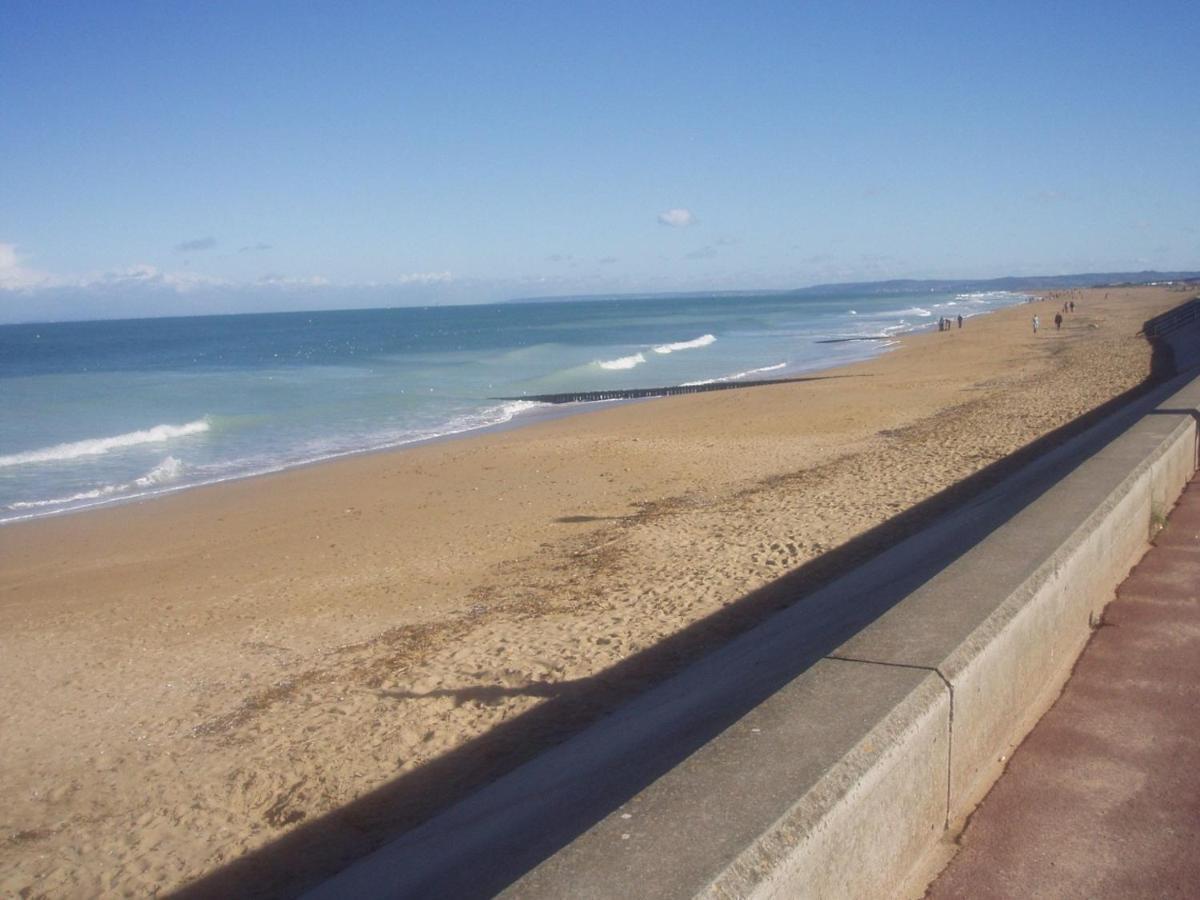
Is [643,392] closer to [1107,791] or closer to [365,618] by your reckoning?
[365,618]

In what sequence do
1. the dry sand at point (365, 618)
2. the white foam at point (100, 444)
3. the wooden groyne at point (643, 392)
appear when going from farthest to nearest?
the wooden groyne at point (643, 392)
the white foam at point (100, 444)
the dry sand at point (365, 618)

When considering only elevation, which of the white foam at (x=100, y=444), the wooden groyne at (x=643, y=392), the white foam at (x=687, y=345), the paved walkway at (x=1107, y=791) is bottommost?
the white foam at (x=687, y=345)

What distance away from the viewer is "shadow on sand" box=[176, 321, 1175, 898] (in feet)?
16.5

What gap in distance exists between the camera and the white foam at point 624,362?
51.8 metres

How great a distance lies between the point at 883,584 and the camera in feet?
21.3

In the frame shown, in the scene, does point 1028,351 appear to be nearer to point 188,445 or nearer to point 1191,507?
point 188,445

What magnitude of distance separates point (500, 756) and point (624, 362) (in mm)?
47923

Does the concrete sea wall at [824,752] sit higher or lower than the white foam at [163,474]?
higher

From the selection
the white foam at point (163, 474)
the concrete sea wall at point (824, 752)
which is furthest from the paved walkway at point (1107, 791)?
the white foam at point (163, 474)

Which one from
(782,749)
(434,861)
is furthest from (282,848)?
(782,749)

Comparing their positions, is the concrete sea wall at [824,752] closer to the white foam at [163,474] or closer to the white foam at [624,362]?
the white foam at [163,474]

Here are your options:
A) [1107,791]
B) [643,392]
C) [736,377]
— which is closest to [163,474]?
[643,392]

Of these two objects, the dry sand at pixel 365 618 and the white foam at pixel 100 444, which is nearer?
the dry sand at pixel 365 618

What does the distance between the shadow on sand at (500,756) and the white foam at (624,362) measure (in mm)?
42788
